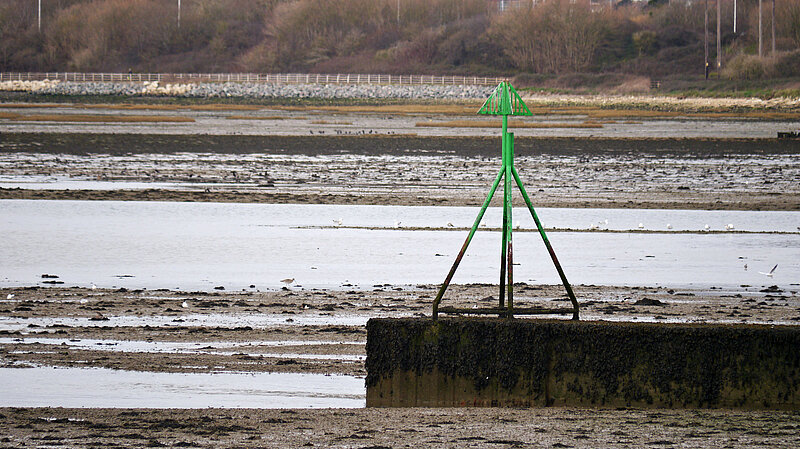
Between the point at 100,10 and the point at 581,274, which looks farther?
the point at 100,10

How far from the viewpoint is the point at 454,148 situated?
131 ft

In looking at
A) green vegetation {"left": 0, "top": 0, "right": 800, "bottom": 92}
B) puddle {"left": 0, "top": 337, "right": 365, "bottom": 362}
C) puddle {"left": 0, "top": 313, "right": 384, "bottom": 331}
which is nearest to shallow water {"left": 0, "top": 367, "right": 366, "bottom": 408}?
puddle {"left": 0, "top": 337, "right": 365, "bottom": 362}

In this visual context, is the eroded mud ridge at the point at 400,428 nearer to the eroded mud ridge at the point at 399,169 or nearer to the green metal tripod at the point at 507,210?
the green metal tripod at the point at 507,210

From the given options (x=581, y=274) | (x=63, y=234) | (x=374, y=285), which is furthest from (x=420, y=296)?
(x=63, y=234)

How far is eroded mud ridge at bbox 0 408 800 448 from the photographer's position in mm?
6938

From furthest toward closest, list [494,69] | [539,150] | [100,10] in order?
[100,10]
[494,69]
[539,150]

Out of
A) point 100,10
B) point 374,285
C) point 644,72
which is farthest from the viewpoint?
point 100,10

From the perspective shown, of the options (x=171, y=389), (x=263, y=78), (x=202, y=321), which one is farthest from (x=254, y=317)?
(x=263, y=78)

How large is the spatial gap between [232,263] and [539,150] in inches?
991

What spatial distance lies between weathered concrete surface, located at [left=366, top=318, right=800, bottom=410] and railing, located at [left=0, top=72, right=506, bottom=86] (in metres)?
101

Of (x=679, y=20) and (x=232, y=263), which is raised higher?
(x=679, y=20)

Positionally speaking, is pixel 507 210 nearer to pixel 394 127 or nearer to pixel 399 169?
pixel 399 169

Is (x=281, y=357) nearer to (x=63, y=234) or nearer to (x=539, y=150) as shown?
(x=63, y=234)

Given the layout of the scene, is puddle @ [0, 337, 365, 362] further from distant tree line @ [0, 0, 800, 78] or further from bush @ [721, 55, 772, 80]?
distant tree line @ [0, 0, 800, 78]
